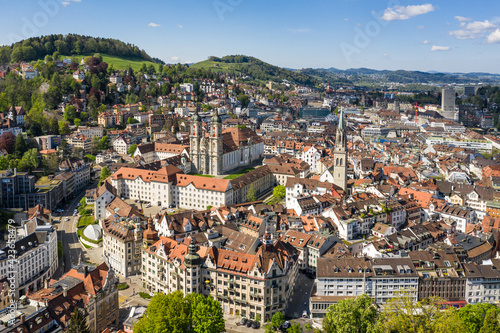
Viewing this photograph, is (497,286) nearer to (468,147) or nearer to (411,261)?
(411,261)

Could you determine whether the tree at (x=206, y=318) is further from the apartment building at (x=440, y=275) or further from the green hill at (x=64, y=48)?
the green hill at (x=64, y=48)

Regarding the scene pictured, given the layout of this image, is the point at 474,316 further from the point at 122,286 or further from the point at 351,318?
the point at 122,286

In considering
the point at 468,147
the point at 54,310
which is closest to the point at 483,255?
the point at 54,310

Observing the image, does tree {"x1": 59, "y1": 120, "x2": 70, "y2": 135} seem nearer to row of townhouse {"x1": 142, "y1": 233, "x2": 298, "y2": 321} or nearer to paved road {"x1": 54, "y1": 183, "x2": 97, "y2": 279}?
paved road {"x1": 54, "y1": 183, "x2": 97, "y2": 279}

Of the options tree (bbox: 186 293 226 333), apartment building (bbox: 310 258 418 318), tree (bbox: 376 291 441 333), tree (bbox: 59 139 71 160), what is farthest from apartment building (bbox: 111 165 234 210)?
tree (bbox: 376 291 441 333)

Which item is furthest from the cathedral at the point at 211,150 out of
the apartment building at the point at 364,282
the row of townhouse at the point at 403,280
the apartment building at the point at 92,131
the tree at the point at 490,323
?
the tree at the point at 490,323

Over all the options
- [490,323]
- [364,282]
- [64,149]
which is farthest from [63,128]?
[490,323]

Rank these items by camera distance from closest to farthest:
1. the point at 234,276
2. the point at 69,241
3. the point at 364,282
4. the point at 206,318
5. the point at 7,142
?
1. the point at 206,318
2. the point at 234,276
3. the point at 364,282
4. the point at 69,241
5. the point at 7,142
